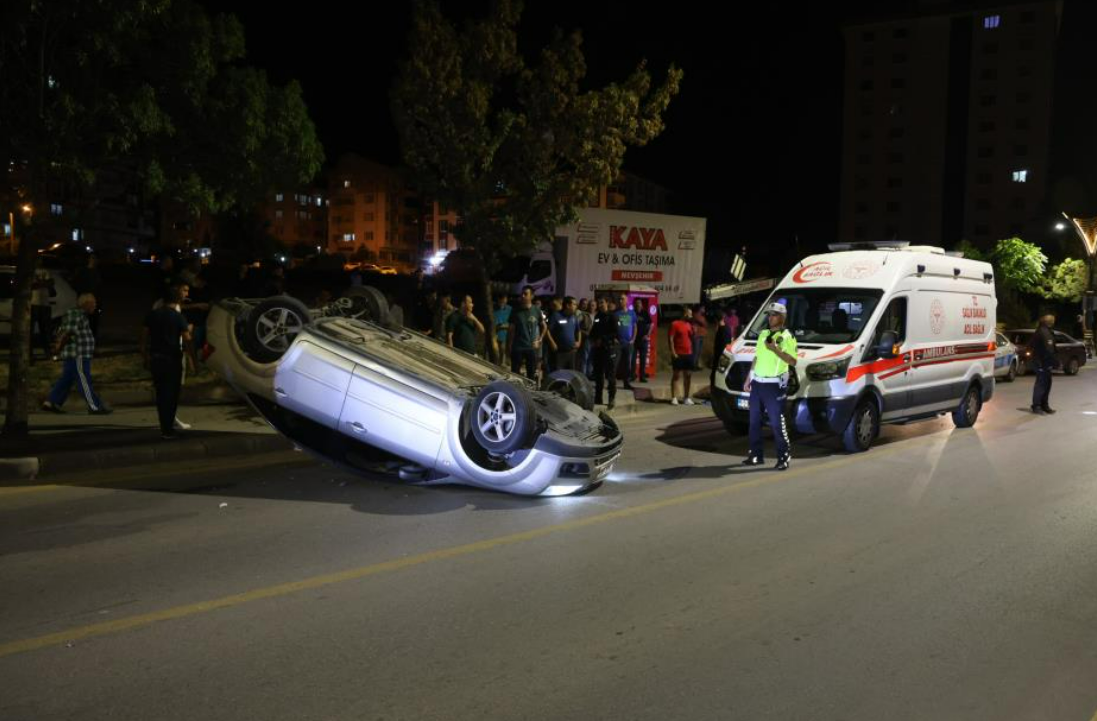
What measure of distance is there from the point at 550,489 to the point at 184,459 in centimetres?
432

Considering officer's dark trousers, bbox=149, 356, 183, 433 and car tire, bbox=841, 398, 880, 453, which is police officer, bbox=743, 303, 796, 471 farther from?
officer's dark trousers, bbox=149, 356, 183, 433

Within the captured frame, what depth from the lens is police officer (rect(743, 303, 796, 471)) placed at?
942 centimetres

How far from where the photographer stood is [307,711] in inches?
149

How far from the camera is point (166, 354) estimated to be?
9.84m

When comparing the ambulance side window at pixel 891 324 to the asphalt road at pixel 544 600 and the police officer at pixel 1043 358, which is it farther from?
the police officer at pixel 1043 358

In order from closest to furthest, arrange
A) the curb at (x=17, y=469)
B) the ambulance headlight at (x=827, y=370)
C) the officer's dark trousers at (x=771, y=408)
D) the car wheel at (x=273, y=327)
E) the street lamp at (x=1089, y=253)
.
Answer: the car wheel at (x=273, y=327) → the curb at (x=17, y=469) → the officer's dark trousers at (x=771, y=408) → the ambulance headlight at (x=827, y=370) → the street lamp at (x=1089, y=253)

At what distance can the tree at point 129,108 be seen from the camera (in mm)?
9469

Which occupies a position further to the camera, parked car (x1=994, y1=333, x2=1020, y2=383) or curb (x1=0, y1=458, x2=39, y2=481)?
parked car (x1=994, y1=333, x2=1020, y2=383)

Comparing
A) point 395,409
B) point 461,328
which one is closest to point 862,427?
point 461,328

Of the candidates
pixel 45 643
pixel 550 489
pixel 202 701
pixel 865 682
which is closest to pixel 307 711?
pixel 202 701

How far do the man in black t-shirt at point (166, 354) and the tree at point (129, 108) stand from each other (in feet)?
4.62

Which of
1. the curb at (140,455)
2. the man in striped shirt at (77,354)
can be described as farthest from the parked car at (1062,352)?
the man in striped shirt at (77,354)

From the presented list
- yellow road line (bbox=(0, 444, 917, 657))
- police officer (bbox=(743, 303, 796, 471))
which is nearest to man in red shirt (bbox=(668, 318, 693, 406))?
police officer (bbox=(743, 303, 796, 471))

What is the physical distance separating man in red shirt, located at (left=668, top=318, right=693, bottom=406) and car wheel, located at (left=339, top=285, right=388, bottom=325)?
6537 millimetres
